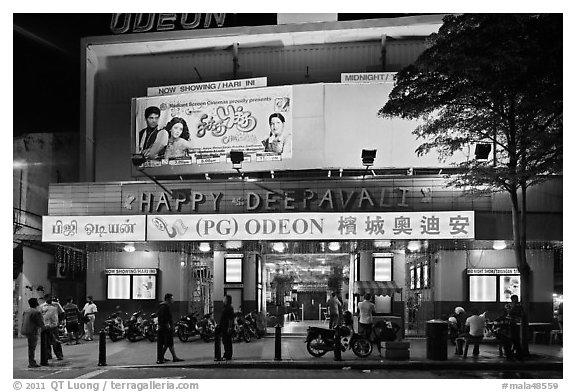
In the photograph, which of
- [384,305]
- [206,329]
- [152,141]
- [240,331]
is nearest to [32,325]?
[206,329]

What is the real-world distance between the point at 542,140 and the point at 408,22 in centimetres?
588

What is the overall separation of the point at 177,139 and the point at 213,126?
4.10 ft

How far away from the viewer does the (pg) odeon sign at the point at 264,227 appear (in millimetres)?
18422

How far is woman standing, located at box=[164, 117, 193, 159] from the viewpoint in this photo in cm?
2202

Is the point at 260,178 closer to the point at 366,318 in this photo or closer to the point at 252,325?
the point at 252,325

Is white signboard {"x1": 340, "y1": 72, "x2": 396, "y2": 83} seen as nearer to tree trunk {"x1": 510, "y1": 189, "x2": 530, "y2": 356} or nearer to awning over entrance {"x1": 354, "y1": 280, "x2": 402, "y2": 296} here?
tree trunk {"x1": 510, "y1": 189, "x2": 530, "y2": 356}

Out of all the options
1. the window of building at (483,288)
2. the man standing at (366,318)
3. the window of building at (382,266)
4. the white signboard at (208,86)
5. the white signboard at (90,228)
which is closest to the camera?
the man standing at (366,318)

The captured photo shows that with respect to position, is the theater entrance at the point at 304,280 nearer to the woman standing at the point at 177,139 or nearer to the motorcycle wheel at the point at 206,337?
the motorcycle wheel at the point at 206,337

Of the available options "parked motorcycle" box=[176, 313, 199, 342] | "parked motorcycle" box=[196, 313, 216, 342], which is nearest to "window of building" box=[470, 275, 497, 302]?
"parked motorcycle" box=[196, 313, 216, 342]

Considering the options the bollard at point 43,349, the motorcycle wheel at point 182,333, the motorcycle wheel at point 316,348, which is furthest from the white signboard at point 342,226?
the bollard at point 43,349

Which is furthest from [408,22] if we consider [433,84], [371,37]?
[433,84]

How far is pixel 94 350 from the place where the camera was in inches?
754

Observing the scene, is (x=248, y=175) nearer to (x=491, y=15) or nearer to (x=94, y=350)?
(x=94, y=350)

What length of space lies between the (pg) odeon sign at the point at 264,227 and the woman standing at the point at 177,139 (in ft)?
11.2
